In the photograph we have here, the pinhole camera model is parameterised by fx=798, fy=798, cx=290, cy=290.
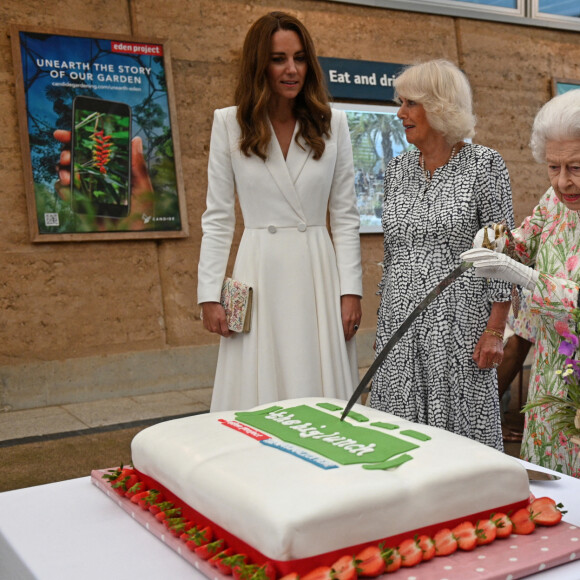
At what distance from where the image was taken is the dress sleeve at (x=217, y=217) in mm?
2854

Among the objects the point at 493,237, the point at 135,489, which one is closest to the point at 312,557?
the point at 135,489

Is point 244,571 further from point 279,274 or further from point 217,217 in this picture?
point 217,217

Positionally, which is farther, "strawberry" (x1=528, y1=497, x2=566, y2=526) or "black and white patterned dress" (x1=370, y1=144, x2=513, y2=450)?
"black and white patterned dress" (x1=370, y1=144, x2=513, y2=450)

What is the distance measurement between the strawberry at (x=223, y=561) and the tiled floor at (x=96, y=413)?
13.4 feet

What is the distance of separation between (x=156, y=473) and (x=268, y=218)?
1.54m

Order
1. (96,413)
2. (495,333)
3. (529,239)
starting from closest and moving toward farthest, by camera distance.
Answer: (529,239) → (495,333) → (96,413)

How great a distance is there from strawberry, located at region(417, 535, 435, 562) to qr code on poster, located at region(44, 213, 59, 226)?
5.09m

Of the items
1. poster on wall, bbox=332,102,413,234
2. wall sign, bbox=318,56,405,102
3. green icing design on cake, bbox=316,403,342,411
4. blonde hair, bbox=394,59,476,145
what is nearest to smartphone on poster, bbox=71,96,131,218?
wall sign, bbox=318,56,405,102

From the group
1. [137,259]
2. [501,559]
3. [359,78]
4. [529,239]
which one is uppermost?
[359,78]

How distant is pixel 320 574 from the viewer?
40.9 inches

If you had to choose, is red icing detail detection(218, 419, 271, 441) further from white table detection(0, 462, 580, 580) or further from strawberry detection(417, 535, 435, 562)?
strawberry detection(417, 535, 435, 562)

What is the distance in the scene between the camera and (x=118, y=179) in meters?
6.09

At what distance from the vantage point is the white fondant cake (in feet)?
3.56

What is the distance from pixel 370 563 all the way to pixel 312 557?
8 centimetres
